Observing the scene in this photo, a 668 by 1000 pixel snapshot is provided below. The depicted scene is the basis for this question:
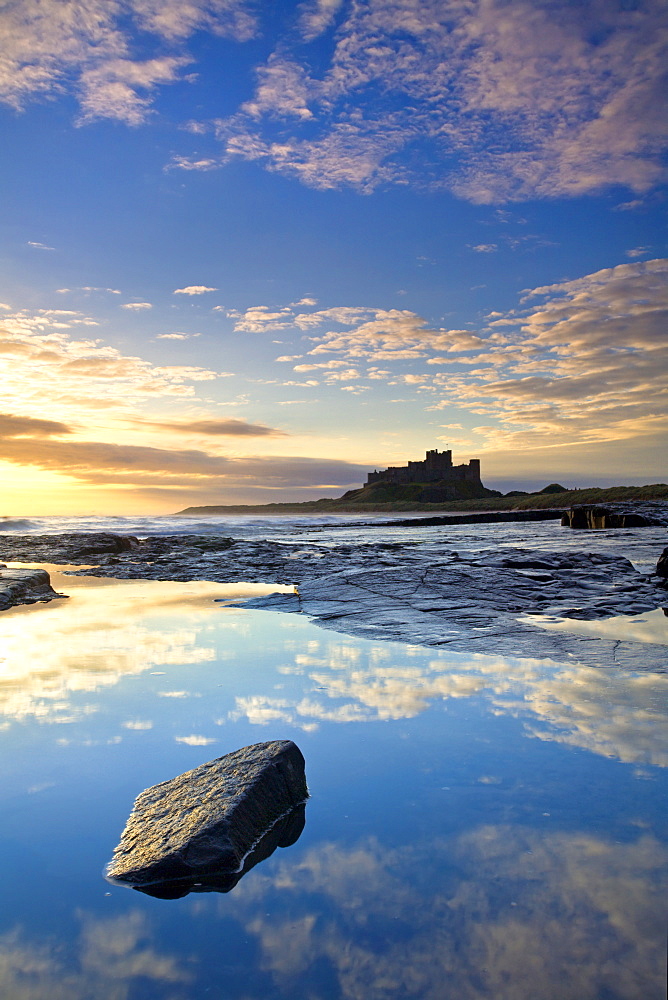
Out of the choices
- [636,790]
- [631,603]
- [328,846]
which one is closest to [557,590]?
[631,603]

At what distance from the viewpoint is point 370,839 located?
2.49m

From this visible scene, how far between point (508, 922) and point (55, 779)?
2222 millimetres

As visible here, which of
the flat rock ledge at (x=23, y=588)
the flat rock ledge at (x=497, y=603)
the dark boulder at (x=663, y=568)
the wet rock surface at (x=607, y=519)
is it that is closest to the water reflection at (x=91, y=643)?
the flat rock ledge at (x=23, y=588)

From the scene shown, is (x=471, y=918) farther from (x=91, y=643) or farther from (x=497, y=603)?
(x=497, y=603)

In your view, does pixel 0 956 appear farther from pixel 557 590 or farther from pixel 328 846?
pixel 557 590

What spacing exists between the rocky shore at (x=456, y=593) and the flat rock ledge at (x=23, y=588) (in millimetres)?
32

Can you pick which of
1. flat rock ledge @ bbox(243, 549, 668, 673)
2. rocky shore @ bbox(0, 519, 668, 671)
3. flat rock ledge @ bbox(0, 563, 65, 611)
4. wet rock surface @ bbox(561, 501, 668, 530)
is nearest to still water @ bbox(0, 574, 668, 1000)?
flat rock ledge @ bbox(243, 549, 668, 673)

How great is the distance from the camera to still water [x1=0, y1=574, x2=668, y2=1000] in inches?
72.0

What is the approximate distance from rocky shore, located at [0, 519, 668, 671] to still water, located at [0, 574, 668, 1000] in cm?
105

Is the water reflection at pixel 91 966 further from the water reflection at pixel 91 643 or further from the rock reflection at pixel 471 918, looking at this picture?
the water reflection at pixel 91 643

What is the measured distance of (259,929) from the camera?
6.59 feet

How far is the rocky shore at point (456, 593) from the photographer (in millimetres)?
5992

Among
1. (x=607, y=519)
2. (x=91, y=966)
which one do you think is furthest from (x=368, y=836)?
(x=607, y=519)

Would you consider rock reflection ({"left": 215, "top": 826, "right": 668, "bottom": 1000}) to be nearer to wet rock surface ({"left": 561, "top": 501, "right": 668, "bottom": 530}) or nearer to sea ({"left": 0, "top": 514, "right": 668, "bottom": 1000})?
sea ({"left": 0, "top": 514, "right": 668, "bottom": 1000})
